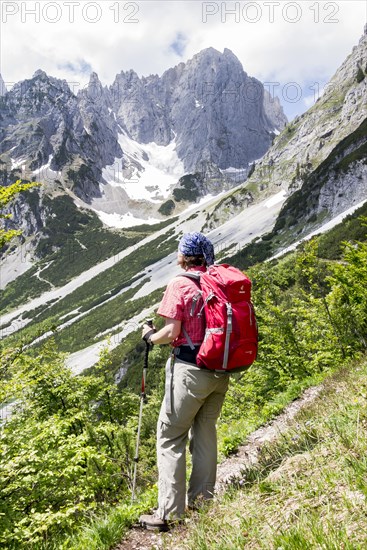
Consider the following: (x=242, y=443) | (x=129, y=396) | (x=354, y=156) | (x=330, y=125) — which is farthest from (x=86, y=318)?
(x=242, y=443)

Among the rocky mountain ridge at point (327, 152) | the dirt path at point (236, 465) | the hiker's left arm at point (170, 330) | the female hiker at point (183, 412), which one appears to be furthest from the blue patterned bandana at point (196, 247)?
the rocky mountain ridge at point (327, 152)

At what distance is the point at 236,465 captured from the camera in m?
5.57

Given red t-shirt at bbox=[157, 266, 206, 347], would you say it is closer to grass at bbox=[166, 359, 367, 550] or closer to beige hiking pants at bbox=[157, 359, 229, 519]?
beige hiking pants at bbox=[157, 359, 229, 519]

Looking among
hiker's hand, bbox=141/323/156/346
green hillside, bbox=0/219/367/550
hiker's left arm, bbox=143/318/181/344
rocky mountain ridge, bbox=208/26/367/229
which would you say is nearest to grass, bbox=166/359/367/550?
green hillside, bbox=0/219/367/550

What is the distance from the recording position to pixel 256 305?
12.4m

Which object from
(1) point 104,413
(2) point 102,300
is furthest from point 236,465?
(2) point 102,300

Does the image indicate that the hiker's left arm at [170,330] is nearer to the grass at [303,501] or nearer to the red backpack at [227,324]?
the red backpack at [227,324]

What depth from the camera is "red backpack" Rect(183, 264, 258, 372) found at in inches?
145

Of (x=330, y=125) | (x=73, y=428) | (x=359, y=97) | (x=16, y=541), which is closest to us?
(x=16, y=541)

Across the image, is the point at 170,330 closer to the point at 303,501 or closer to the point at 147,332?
the point at 147,332

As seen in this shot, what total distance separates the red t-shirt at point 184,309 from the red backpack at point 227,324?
7cm

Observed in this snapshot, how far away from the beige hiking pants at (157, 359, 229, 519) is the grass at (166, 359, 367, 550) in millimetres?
360

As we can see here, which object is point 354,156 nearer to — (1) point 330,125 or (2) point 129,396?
(1) point 330,125

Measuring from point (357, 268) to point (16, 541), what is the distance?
8.41m
